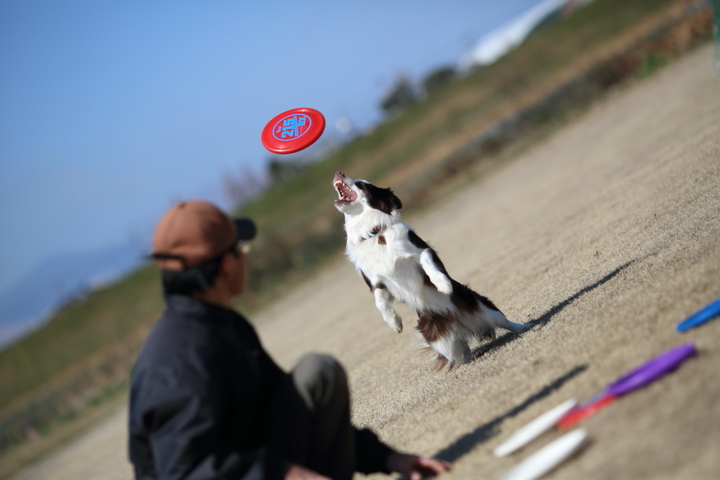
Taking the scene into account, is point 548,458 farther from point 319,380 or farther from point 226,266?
point 226,266

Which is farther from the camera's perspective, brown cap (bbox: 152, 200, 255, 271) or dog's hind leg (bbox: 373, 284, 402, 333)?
dog's hind leg (bbox: 373, 284, 402, 333)

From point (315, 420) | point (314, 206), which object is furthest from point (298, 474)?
point (314, 206)

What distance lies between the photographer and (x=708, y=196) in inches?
258

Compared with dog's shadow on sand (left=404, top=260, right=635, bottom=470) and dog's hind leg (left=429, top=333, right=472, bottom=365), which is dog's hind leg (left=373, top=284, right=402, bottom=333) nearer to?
dog's hind leg (left=429, top=333, right=472, bottom=365)

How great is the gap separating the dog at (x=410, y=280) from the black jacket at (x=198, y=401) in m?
2.46

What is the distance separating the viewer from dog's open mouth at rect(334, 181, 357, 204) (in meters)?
5.79

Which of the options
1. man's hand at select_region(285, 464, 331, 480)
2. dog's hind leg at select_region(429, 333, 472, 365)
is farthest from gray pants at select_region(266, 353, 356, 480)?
dog's hind leg at select_region(429, 333, 472, 365)

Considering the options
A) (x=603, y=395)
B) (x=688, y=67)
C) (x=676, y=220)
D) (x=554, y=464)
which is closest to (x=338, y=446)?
(x=554, y=464)

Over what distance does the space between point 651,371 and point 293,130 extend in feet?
11.0

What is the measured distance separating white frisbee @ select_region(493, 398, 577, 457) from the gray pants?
2.37 feet

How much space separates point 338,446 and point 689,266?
2891 millimetres

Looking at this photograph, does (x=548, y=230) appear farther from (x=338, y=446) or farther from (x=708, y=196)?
(x=338, y=446)

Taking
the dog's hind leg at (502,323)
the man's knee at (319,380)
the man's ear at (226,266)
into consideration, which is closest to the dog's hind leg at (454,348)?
the dog's hind leg at (502,323)

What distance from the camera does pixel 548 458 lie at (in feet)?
10.1
